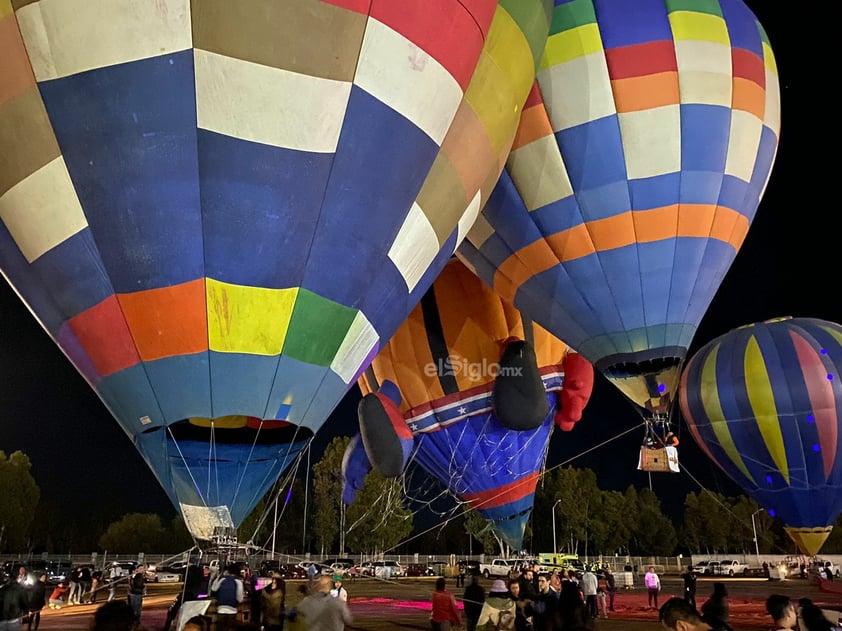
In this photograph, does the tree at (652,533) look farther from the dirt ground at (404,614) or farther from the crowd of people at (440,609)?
the crowd of people at (440,609)

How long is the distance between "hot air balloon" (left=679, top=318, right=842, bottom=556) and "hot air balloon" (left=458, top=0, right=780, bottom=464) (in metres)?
5.76

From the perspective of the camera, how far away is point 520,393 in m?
8.55

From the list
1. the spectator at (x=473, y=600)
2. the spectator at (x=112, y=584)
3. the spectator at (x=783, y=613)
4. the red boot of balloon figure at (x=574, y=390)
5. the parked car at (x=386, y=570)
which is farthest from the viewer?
the parked car at (x=386, y=570)

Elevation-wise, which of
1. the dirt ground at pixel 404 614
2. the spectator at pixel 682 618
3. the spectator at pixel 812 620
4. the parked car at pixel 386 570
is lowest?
the dirt ground at pixel 404 614

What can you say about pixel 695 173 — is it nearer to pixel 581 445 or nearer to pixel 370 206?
pixel 370 206

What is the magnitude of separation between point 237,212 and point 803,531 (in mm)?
12656

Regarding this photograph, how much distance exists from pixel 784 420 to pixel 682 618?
11.4m

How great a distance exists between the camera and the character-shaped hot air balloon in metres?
9.45

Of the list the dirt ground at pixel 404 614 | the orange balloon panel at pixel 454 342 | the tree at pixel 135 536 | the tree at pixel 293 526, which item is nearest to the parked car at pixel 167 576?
the dirt ground at pixel 404 614

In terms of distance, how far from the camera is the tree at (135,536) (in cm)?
3969

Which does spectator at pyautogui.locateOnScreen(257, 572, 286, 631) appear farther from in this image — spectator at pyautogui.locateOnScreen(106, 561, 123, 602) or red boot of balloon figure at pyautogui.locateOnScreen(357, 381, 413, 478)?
red boot of balloon figure at pyautogui.locateOnScreen(357, 381, 413, 478)

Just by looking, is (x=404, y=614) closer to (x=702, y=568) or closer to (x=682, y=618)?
(x=682, y=618)

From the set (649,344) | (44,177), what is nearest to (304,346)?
(44,177)

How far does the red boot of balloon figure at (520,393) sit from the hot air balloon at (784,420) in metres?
5.81
